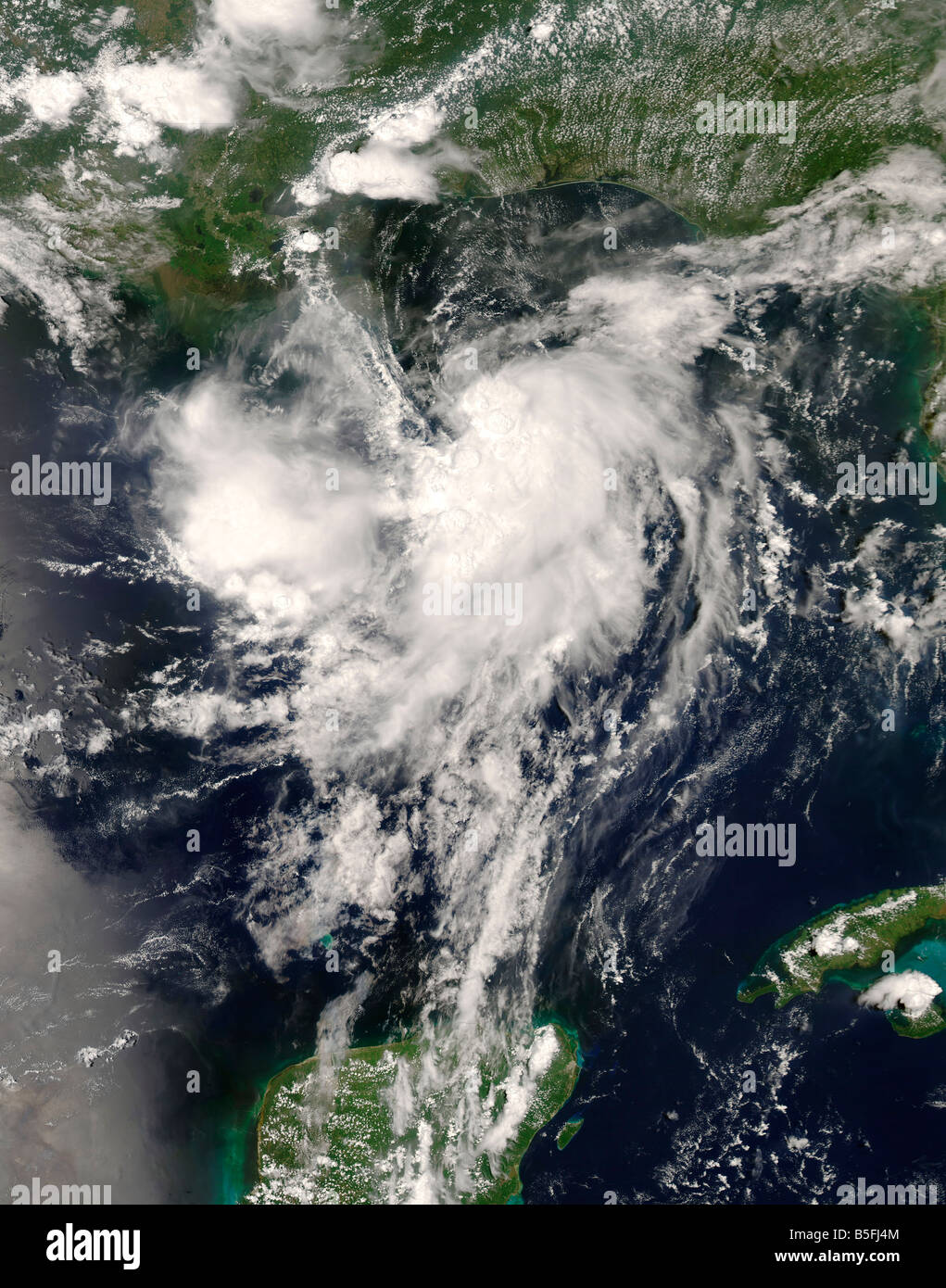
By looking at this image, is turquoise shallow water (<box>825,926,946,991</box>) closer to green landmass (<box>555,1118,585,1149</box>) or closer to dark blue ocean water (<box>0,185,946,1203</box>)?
dark blue ocean water (<box>0,185,946,1203</box>)

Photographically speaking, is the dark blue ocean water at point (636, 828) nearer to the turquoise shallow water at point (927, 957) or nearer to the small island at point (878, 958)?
the small island at point (878, 958)

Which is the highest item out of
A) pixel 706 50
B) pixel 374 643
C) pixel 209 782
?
pixel 706 50

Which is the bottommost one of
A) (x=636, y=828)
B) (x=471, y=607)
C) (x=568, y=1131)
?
(x=568, y=1131)

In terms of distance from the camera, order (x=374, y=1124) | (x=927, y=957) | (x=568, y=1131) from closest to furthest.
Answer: (x=927, y=957) < (x=568, y=1131) < (x=374, y=1124)

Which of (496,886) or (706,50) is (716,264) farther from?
(496,886)

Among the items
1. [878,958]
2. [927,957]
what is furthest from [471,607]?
[927,957]

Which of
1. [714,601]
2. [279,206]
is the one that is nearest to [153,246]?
[279,206]

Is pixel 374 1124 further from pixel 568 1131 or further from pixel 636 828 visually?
pixel 636 828
